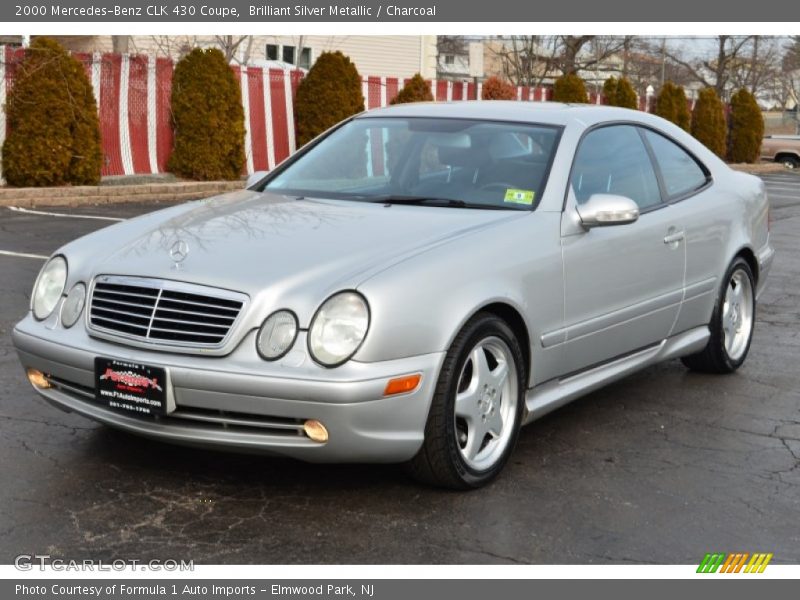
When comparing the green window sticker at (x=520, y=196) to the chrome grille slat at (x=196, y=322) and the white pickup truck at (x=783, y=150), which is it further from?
the white pickup truck at (x=783, y=150)

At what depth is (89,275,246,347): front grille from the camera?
4.09 m

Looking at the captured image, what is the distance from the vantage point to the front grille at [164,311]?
4086mm

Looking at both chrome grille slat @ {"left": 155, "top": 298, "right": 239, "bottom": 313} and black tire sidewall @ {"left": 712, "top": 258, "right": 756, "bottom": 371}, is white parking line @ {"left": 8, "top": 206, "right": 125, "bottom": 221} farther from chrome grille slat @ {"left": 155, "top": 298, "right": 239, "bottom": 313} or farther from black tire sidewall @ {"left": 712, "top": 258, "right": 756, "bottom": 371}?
chrome grille slat @ {"left": 155, "top": 298, "right": 239, "bottom": 313}

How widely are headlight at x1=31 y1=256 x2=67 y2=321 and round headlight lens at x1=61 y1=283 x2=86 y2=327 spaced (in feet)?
0.28

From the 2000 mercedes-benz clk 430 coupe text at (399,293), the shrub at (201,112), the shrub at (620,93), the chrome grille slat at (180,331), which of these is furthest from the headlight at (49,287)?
the shrub at (620,93)

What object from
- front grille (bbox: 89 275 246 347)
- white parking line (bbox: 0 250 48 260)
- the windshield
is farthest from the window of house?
front grille (bbox: 89 275 246 347)

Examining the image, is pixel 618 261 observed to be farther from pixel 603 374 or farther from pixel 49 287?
pixel 49 287

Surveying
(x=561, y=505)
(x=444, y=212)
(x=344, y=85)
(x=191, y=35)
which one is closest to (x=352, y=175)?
(x=444, y=212)

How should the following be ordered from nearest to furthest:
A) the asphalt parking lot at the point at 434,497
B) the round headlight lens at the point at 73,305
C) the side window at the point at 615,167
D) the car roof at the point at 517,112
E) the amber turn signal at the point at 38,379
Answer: the asphalt parking lot at the point at 434,497, the round headlight lens at the point at 73,305, the amber turn signal at the point at 38,379, the side window at the point at 615,167, the car roof at the point at 517,112

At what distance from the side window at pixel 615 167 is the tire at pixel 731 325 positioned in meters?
0.82

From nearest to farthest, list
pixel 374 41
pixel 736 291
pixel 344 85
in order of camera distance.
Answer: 1. pixel 736 291
2. pixel 344 85
3. pixel 374 41

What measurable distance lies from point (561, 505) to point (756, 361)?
2975 mm

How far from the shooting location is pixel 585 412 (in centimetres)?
568
